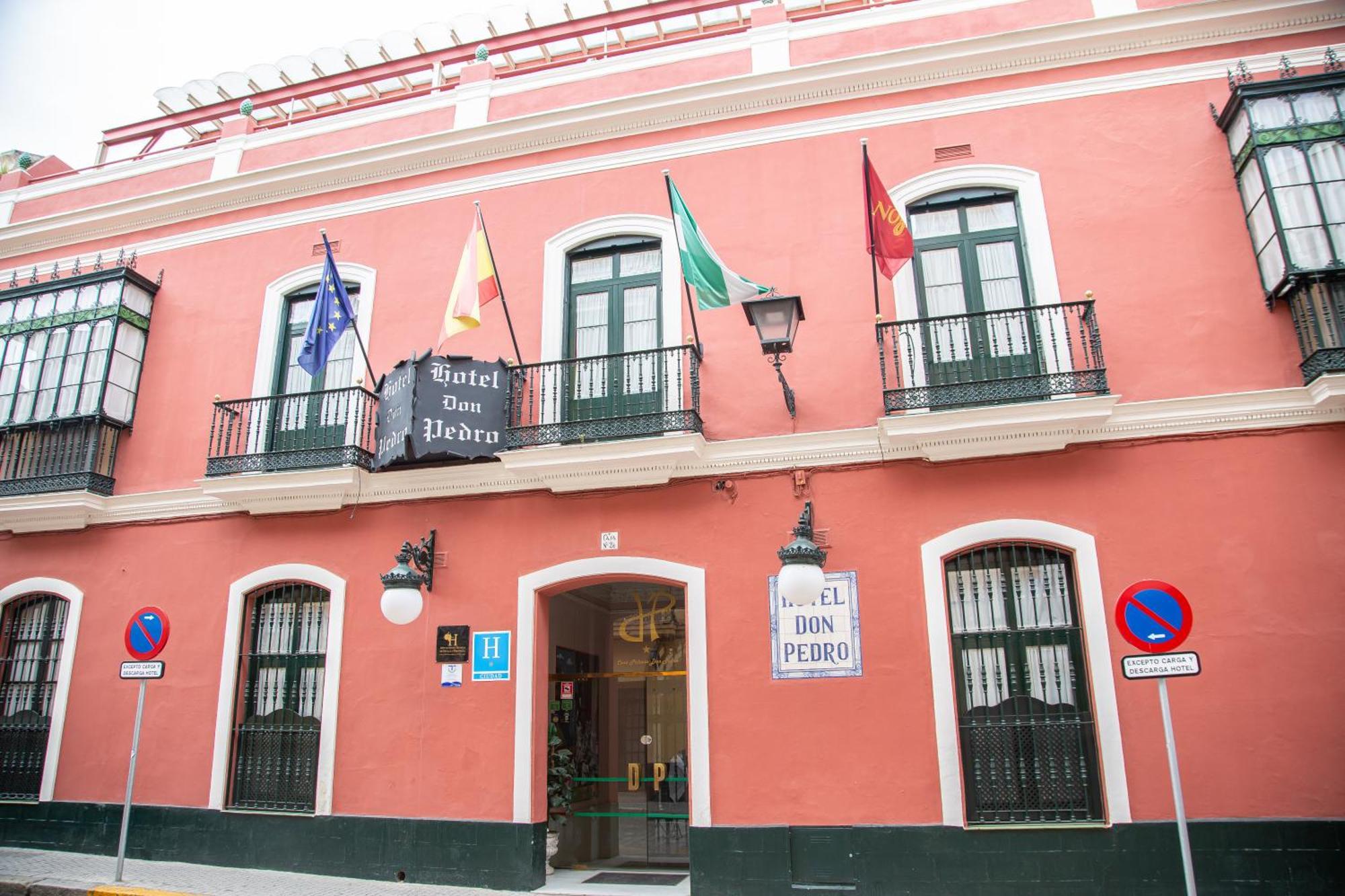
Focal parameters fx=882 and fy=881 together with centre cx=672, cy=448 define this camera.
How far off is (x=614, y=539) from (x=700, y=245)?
311cm

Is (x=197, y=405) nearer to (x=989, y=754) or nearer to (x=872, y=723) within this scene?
(x=872, y=723)

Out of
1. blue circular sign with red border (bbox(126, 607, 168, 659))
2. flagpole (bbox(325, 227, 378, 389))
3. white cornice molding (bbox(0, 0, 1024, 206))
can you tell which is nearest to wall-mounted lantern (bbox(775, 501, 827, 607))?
flagpole (bbox(325, 227, 378, 389))

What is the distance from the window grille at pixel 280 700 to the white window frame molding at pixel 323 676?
0.09m

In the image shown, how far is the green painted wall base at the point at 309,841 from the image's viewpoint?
8.61 metres

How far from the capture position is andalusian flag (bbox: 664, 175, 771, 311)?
8336 mm

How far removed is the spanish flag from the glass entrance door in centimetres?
352

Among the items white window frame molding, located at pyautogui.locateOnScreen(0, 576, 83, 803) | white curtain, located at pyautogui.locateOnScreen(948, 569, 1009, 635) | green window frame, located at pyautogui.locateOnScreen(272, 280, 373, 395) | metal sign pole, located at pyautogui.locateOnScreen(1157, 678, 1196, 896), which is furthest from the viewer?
green window frame, located at pyautogui.locateOnScreen(272, 280, 373, 395)

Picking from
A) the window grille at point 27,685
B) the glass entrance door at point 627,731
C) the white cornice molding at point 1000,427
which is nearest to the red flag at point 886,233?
the white cornice molding at point 1000,427

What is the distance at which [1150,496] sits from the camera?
803 cm

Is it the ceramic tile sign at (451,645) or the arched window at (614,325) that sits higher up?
the arched window at (614,325)

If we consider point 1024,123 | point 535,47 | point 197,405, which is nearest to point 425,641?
point 197,405

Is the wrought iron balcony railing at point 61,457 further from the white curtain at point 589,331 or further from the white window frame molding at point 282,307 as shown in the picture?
the white curtain at point 589,331

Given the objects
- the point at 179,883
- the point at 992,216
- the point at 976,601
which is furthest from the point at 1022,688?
the point at 179,883

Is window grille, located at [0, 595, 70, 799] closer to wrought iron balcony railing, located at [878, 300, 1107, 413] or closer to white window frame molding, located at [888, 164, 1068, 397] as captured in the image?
wrought iron balcony railing, located at [878, 300, 1107, 413]
